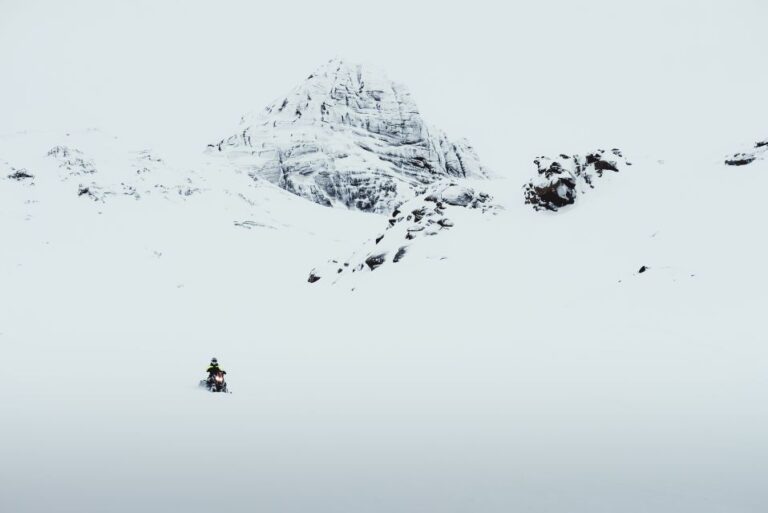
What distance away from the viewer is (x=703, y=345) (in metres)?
11.0

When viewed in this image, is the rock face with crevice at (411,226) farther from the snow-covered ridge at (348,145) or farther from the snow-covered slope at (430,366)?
the snow-covered ridge at (348,145)

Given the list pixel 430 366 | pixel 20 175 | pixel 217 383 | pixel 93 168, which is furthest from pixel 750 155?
pixel 20 175

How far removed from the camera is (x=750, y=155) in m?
18.9

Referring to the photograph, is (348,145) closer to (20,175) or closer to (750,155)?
(20,175)

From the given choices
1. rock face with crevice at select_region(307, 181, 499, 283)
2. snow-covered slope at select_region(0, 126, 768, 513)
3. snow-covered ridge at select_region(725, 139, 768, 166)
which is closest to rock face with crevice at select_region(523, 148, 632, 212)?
snow-covered slope at select_region(0, 126, 768, 513)

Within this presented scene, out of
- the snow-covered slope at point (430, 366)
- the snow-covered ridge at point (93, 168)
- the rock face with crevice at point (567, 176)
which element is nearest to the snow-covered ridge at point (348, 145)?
the snow-covered ridge at point (93, 168)

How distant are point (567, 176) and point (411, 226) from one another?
23.3 ft

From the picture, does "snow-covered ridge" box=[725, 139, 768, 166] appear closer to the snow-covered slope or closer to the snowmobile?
the snow-covered slope

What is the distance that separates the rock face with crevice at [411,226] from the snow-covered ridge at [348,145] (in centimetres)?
4426

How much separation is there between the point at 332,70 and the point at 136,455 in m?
98.6

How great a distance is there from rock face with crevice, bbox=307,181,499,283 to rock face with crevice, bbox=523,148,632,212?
2.21 m

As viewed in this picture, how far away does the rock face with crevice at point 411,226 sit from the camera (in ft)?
73.7

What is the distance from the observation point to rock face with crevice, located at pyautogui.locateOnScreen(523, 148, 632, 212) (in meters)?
21.3

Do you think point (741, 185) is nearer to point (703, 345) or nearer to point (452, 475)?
point (703, 345)
